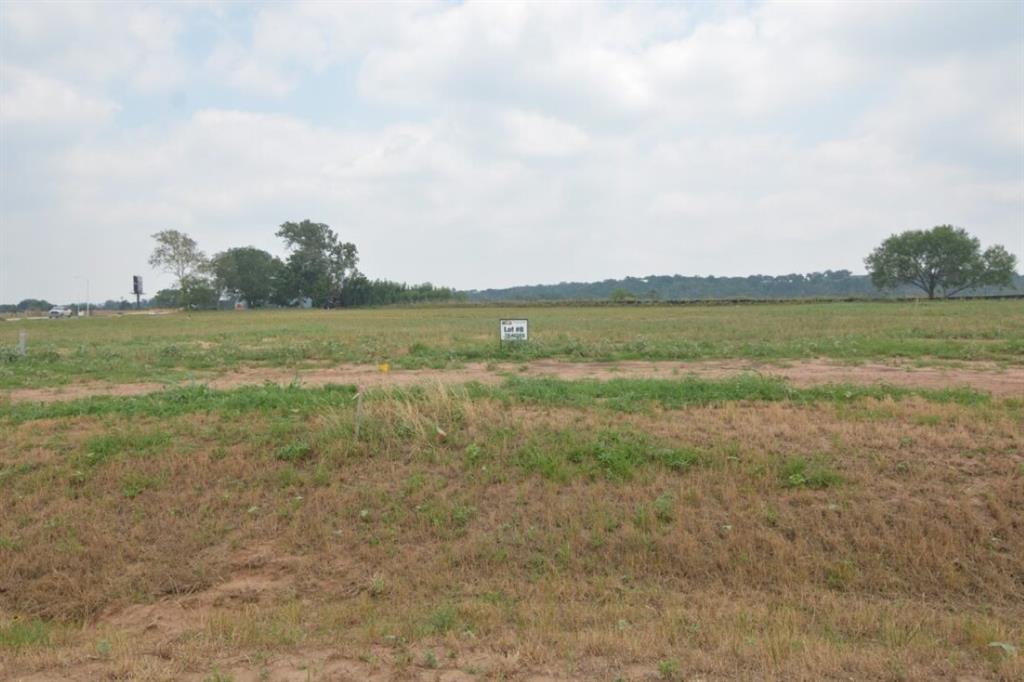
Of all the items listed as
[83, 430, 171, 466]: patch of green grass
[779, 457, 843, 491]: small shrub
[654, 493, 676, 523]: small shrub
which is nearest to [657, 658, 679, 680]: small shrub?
[654, 493, 676, 523]: small shrub

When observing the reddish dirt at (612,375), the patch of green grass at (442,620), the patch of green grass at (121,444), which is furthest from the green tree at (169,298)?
the patch of green grass at (442,620)

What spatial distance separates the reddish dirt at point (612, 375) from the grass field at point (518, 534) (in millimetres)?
1240

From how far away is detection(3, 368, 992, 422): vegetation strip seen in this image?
33.1ft

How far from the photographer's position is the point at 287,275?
360ft

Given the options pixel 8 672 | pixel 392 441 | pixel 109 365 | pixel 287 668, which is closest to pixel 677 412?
pixel 392 441

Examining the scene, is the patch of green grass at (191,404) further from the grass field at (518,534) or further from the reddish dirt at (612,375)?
the reddish dirt at (612,375)

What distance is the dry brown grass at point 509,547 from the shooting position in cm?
489

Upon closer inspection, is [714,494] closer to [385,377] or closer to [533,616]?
[533,616]

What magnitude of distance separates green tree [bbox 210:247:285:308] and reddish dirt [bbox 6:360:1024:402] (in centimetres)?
10348

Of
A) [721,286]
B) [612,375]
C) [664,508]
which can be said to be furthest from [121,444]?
[721,286]

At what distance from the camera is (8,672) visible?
4.82 m

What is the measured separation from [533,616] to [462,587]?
103 cm

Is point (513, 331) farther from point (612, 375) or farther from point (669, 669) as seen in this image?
point (669, 669)

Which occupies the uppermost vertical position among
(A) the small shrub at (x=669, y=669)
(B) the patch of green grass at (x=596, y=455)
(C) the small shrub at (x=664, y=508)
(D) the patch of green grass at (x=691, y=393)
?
(D) the patch of green grass at (x=691, y=393)
